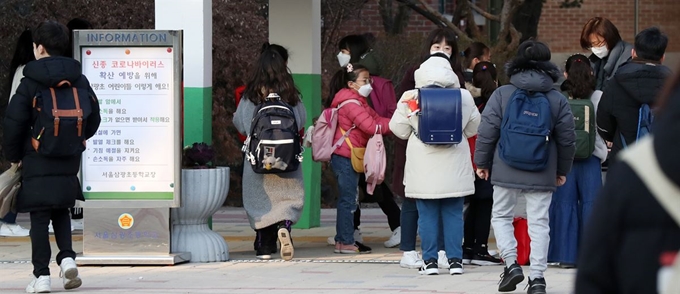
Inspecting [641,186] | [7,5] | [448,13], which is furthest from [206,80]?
[448,13]

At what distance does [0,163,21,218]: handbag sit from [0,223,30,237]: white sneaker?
3.32 meters

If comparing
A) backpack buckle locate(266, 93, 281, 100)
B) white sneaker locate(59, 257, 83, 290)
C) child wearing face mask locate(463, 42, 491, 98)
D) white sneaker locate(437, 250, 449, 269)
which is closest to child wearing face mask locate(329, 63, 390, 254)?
backpack buckle locate(266, 93, 281, 100)

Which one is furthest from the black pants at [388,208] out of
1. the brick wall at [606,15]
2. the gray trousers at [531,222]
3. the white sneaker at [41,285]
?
the brick wall at [606,15]

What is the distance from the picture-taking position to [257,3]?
1582cm

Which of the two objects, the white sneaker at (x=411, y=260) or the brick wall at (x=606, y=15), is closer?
the white sneaker at (x=411, y=260)

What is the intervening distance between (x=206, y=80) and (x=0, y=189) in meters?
2.11

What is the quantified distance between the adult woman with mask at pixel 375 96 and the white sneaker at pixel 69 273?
2957 millimetres

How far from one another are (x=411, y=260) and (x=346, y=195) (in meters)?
1.02

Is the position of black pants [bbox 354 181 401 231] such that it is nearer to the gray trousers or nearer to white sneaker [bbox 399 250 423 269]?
white sneaker [bbox 399 250 423 269]

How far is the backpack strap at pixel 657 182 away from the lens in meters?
1.97

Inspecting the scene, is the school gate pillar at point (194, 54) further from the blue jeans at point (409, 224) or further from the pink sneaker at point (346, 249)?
the blue jeans at point (409, 224)

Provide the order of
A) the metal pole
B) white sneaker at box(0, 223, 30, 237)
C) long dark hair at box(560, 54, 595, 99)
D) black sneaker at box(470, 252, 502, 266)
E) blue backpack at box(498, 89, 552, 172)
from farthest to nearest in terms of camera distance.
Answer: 1. the metal pole
2. white sneaker at box(0, 223, 30, 237)
3. black sneaker at box(470, 252, 502, 266)
4. long dark hair at box(560, 54, 595, 99)
5. blue backpack at box(498, 89, 552, 172)

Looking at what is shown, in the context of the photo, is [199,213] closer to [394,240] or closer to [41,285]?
[41,285]

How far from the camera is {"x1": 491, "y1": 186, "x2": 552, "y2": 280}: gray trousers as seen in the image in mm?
7320
